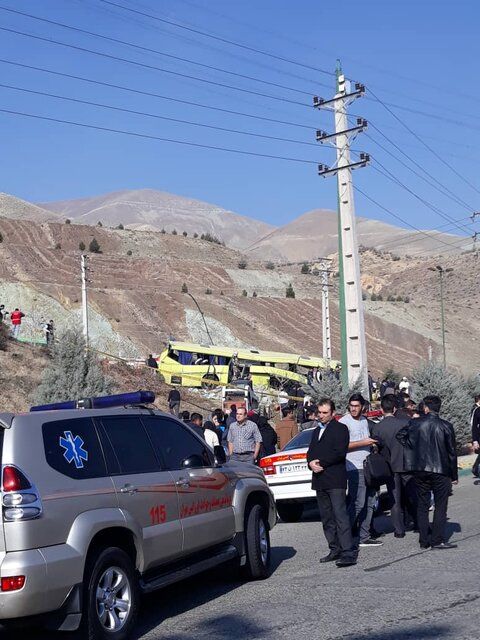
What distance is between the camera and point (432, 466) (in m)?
11.1

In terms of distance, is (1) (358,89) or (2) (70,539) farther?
(1) (358,89)

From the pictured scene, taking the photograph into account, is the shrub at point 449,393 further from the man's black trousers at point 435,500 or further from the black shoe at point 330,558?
the black shoe at point 330,558

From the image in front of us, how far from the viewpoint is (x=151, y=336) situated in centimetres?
7956

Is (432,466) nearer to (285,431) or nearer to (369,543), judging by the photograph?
(369,543)

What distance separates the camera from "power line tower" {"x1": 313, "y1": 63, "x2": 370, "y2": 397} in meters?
30.7

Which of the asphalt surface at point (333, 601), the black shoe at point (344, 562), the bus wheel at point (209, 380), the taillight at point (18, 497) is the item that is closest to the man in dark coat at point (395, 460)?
the asphalt surface at point (333, 601)

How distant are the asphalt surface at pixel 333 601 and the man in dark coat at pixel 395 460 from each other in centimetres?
78

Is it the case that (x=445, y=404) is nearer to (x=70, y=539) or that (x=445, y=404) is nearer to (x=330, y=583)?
(x=330, y=583)

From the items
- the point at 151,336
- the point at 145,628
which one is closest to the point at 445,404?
the point at 145,628

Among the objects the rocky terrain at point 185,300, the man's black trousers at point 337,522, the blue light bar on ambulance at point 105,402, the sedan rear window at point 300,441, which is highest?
the rocky terrain at point 185,300

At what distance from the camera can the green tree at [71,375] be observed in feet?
82.0

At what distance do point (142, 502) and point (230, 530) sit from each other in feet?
5.97

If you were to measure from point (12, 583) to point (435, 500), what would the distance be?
243 inches

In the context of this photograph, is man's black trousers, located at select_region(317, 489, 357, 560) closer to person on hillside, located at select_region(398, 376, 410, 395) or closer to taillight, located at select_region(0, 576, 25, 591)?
taillight, located at select_region(0, 576, 25, 591)
